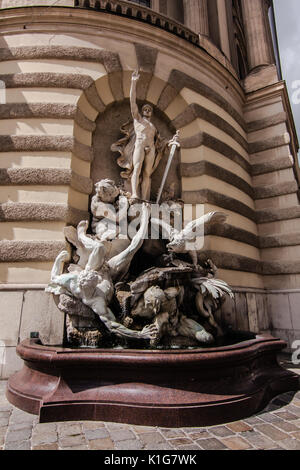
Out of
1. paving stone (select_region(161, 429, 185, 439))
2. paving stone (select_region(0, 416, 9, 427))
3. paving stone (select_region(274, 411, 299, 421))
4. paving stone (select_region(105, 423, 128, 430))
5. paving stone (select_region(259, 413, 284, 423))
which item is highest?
paving stone (select_region(0, 416, 9, 427))

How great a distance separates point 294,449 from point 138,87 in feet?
27.4

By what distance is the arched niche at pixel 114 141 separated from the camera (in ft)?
25.3

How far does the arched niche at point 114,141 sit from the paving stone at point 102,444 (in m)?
5.62

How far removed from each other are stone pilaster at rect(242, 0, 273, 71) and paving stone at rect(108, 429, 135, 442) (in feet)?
42.7

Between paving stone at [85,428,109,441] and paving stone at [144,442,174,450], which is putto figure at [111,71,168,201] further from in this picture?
paving stone at [144,442,174,450]

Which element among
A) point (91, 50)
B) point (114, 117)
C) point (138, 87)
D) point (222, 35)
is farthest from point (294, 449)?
point (222, 35)

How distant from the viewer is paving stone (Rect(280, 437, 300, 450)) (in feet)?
9.61

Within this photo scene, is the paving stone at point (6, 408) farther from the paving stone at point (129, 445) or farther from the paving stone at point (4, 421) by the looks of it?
the paving stone at point (129, 445)

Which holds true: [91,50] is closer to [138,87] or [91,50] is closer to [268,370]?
[138,87]

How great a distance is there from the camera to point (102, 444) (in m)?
2.94

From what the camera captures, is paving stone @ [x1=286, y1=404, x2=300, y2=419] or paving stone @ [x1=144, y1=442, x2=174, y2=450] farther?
paving stone @ [x1=286, y1=404, x2=300, y2=419]

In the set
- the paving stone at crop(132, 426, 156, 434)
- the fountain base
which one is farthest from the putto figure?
the paving stone at crop(132, 426, 156, 434)

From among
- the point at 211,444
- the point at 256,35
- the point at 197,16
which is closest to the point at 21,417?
the point at 211,444

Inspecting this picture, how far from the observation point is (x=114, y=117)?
26.8 ft
